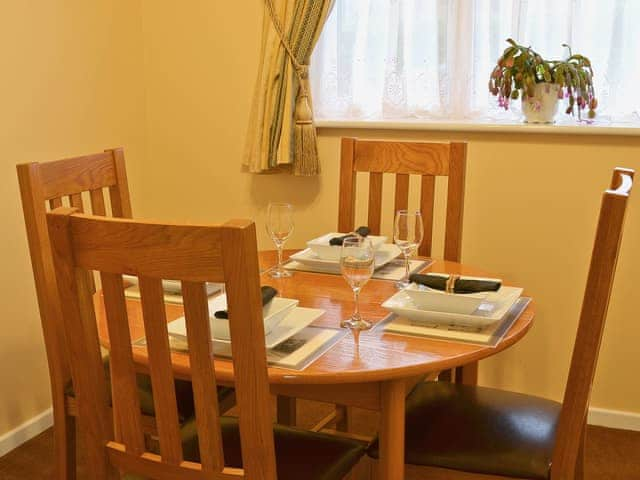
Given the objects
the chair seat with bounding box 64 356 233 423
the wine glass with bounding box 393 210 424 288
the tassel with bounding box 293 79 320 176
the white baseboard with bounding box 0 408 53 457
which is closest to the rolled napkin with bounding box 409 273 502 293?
the wine glass with bounding box 393 210 424 288

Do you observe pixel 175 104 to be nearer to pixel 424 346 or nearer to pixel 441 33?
pixel 441 33

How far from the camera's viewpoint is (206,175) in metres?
3.35

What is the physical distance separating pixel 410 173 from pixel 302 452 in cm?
111

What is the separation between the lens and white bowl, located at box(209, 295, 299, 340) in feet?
5.11

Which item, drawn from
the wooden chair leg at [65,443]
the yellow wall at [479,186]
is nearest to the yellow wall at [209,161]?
the yellow wall at [479,186]

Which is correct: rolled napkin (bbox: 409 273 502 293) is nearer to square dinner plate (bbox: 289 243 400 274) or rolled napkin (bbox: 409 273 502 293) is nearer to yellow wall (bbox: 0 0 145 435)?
square dinner plate (bbox: 289 243 400 274)

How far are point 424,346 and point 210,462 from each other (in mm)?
493

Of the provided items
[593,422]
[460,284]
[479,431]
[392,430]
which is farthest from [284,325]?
[593,422]

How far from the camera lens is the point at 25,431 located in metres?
2.81

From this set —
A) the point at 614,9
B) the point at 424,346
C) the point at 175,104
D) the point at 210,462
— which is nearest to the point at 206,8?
the point at 175,104

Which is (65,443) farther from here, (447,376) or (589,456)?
(589,456)

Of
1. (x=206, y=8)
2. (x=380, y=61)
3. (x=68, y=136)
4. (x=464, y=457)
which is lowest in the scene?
(x=464, y=457)

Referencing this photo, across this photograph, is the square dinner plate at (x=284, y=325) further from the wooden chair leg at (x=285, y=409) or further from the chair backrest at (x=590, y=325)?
the wooden chair leg at (x=285, y=409)

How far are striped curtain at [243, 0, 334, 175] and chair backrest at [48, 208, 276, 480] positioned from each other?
173cm
